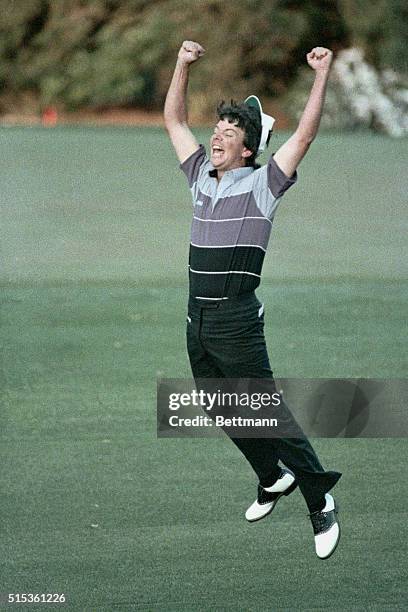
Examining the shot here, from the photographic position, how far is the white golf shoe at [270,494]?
205 inches

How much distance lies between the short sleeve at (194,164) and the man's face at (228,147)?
13 centimetres

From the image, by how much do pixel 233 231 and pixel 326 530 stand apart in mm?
1080

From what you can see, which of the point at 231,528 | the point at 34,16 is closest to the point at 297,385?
the point at 231,528

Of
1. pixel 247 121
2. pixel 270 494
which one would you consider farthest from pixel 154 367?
pixel 247 121

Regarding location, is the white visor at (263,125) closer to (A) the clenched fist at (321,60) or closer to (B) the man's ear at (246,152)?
(B) the man's ear at (246,152)

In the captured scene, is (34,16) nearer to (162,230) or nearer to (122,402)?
(162,230)

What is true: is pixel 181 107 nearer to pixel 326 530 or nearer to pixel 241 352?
pixel 241 352

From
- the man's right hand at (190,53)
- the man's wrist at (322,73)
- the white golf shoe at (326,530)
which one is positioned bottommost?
the white golf shoe at (326,530)

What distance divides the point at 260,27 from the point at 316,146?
10483 mm

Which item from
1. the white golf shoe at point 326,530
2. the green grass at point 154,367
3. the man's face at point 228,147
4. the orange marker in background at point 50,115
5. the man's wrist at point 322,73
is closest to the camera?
the man's wrist at point 322,73

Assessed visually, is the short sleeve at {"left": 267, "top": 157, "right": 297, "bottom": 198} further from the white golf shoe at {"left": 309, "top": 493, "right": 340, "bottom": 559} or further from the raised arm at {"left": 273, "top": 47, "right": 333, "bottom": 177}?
the white golf shoe at {"left": 309, "top": 493, "right": 340, "bottom": 559}

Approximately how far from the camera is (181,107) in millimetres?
5055

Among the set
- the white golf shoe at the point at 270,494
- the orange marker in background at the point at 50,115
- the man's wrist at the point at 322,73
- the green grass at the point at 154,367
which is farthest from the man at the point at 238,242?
the orange marker in background at the point at 50,115

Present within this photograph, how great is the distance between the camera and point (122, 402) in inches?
Answer: 309
